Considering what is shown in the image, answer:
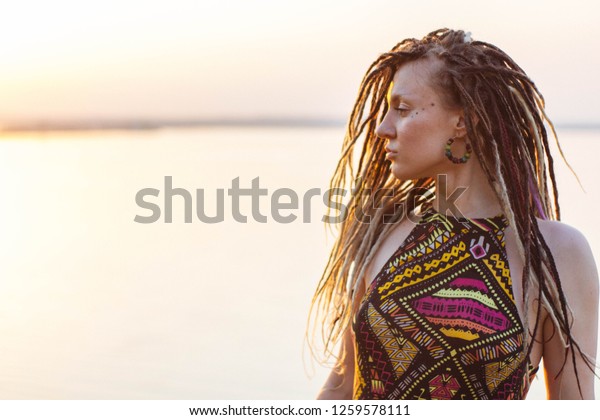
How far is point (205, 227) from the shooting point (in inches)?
336

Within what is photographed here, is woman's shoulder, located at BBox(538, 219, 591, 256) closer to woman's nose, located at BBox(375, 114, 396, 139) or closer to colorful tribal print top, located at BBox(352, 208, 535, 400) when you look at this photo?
colorful tribal print top, located at BBox(352, 208, 535, 400)

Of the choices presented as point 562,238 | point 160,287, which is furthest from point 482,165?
point 160,287

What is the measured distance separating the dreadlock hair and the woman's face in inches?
1.1

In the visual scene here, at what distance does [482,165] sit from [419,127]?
0.19 meters

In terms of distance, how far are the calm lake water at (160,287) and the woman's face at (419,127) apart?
7.25ft

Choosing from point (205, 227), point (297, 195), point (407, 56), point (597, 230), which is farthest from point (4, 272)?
point (407, 56)

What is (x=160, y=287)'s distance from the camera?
6.45 m

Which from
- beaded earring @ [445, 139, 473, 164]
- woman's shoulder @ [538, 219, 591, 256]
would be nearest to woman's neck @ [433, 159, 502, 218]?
beaded earring @ [445, 139, 473, 164]

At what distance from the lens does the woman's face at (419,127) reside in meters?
2.51

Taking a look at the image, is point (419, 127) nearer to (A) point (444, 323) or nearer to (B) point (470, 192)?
(B) point (470, 192)

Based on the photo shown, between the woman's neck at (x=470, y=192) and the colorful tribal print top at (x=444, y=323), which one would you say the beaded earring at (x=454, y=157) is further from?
the colorful tribal print top at (x=444, y=323)

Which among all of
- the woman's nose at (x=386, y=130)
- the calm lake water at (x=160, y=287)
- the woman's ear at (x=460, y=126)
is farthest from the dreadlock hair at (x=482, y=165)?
the calm lake water at (x=160, y=287)
